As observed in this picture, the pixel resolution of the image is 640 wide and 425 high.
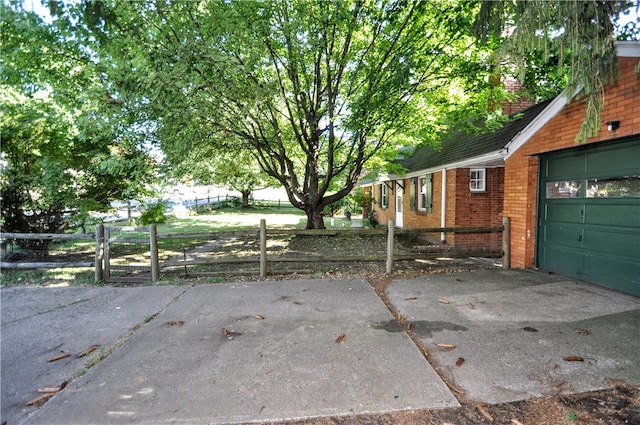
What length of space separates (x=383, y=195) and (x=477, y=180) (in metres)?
9.07

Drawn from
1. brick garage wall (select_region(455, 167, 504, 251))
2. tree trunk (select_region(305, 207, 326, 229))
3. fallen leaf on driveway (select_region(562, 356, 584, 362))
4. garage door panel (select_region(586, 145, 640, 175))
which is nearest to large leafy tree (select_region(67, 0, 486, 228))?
tree trunk (select_region(305, 207, 326, 229))

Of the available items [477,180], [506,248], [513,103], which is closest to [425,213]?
[477,180]

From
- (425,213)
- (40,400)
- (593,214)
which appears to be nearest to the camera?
(40,400)

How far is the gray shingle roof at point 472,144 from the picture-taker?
8.45 meters

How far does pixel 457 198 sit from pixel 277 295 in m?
7.40

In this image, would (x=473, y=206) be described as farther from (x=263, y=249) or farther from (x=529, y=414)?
(x=529, y=414)

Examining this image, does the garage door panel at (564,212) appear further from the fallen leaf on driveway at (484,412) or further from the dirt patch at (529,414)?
the fallen leaf on driveway at (484,412)

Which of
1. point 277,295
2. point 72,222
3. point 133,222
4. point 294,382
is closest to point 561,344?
point 294,382

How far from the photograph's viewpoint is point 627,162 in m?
5.07

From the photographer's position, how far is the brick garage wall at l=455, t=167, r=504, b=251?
1045 cm

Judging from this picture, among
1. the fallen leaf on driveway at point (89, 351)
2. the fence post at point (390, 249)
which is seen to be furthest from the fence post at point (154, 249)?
the fence post at point (390, 249)

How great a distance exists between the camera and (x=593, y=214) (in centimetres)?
571

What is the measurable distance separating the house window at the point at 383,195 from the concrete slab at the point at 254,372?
14.4 meters

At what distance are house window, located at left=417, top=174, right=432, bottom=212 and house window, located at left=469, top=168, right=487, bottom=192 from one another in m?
2.13
